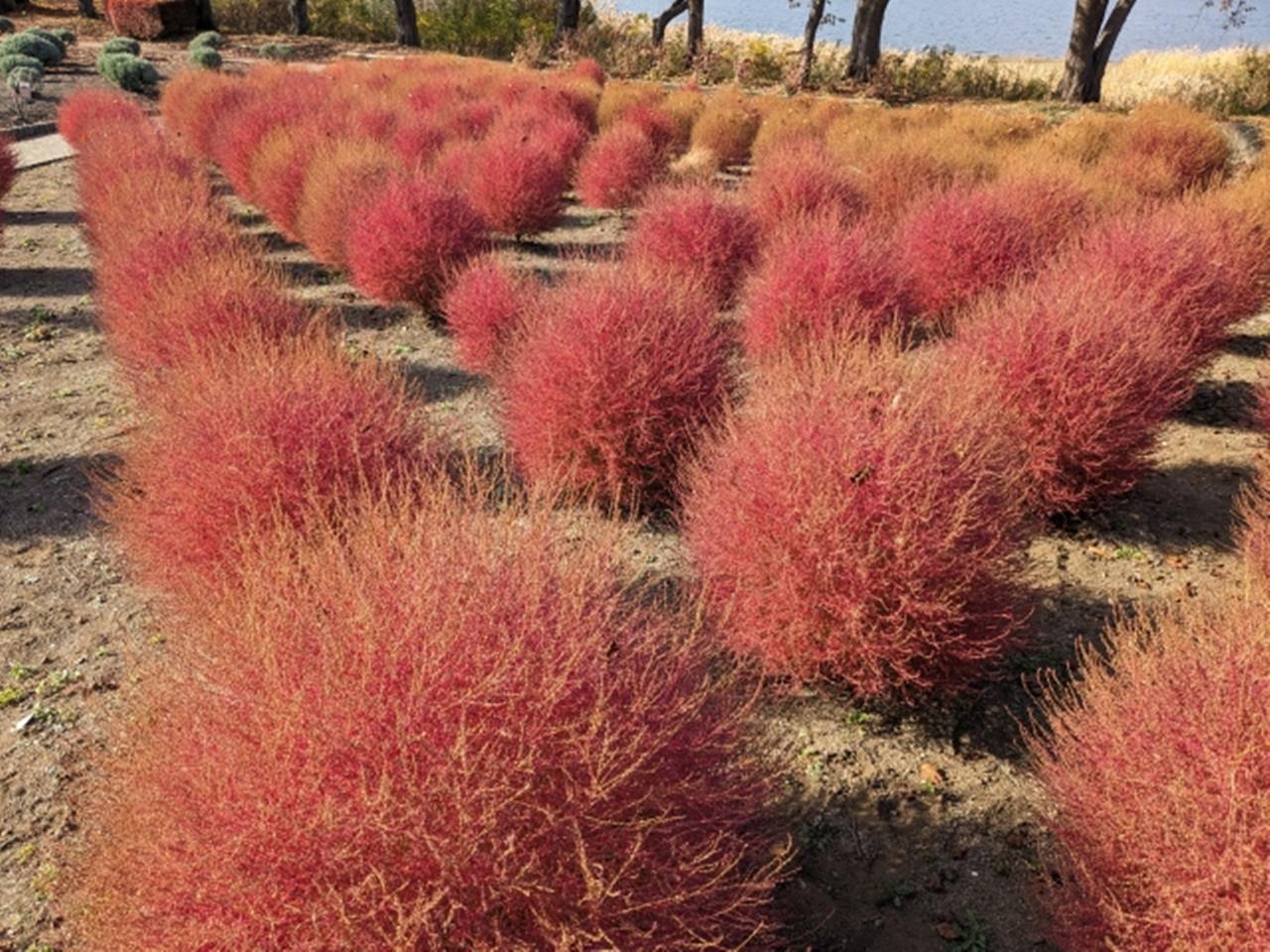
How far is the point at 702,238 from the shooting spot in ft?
24.6

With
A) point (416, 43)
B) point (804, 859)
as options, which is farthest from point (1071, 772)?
point (416, 43)

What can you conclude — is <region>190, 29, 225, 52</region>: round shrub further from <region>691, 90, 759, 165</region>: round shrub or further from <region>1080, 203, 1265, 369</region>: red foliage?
<region>1080, 203, 1265, 369</region>: red foliage

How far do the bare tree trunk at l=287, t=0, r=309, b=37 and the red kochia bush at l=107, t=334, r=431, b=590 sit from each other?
27.7m

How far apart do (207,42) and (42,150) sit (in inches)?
464

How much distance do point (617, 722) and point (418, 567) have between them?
2.06 ft

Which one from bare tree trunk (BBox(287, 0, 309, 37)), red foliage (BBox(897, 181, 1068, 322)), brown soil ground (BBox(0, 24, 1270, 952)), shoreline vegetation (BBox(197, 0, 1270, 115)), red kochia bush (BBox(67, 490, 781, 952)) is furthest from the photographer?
bare tree trunk (BBox(287, 0, 309, 37))

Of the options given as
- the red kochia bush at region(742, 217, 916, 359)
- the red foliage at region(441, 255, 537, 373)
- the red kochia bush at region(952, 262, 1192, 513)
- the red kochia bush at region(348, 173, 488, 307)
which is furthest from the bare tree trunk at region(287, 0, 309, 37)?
the red kochia bush at region(952, 262, 1192, 513)

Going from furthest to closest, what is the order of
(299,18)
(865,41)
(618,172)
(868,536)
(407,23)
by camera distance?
(299,18), (407,23), (865,41), (618,172), (868,536)

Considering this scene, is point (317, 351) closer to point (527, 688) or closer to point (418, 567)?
point (418, 567)

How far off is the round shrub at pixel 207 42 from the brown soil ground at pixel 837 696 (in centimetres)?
1906

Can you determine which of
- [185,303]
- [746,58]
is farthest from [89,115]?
[746,58]

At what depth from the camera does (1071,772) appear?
2521 millimetres

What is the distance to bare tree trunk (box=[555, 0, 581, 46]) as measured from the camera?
24156 millimetres

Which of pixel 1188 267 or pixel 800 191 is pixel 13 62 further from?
pixel 1188 267
